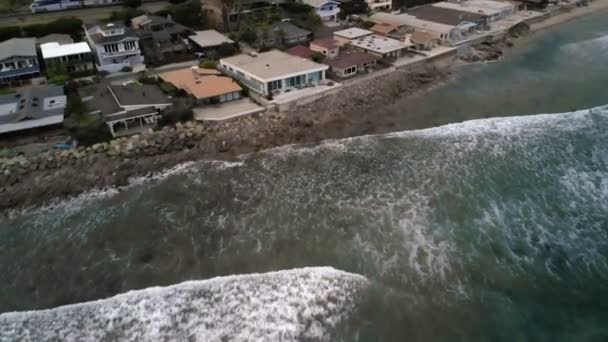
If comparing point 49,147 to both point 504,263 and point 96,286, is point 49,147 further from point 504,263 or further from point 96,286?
point 504,263

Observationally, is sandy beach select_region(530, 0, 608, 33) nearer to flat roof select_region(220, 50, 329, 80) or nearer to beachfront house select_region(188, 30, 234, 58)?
flat roof select_region(220, 50, 329, 80)

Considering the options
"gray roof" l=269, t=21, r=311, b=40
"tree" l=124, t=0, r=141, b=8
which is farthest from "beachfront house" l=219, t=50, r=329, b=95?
"tree" l=124, t=0, r=141, b=8

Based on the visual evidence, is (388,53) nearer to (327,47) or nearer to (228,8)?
(327,47)

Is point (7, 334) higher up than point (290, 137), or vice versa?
point (290, 137)

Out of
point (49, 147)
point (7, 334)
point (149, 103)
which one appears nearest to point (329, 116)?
point (149, 103)

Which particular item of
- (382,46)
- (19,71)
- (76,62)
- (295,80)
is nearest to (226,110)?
(295,80)
